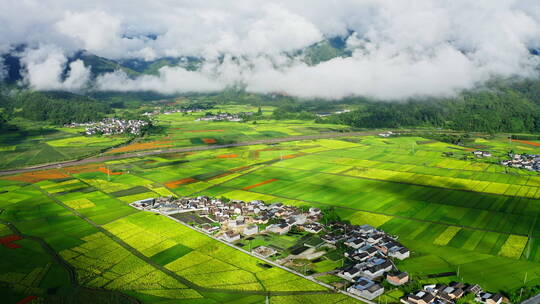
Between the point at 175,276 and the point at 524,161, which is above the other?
the point at 524,161

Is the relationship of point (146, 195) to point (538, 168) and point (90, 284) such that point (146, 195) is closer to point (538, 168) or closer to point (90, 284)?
point (90, 284)

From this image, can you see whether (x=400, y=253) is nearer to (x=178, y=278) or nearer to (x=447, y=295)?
(x=447, y=295)

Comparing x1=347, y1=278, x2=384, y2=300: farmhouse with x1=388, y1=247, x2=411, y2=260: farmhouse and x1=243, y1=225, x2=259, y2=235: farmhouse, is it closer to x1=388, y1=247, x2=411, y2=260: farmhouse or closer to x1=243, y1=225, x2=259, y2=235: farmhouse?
x1=388, y1=247, x2=411, y2=260: farmhouse

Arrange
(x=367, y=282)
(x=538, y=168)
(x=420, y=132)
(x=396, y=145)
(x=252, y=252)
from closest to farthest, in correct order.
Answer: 1. (x=367, y=282)
2. (x=252, y=252)
3. (x=538, y=168)
4. (x=396, y=145)
5. (x=420, y=132)

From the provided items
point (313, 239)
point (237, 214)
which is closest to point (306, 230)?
point (313, 239)

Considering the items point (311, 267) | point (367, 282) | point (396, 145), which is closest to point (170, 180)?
point (311, 267)

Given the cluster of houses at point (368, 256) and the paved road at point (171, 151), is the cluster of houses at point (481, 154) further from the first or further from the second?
the cluster of houses at point (368, 256)

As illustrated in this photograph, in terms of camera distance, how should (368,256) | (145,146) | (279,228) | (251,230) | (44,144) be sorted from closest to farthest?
(368,256)
(251,230)
(279,228)
(145,146)
(44,144)
